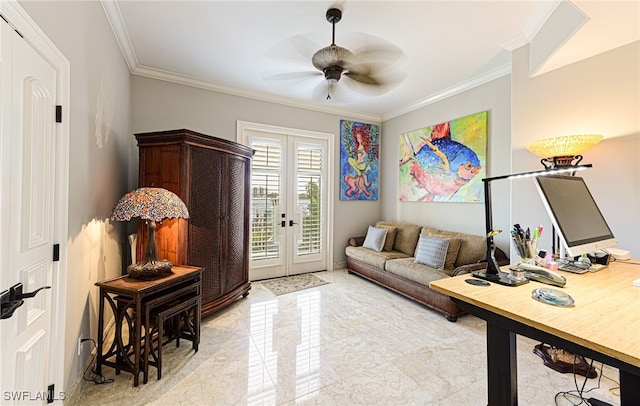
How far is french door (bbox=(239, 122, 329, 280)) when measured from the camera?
4188 millimetres

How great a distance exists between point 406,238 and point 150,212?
355 centimetres

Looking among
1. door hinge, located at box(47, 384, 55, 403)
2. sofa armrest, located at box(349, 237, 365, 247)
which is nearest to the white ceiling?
sofa armrest, located at box(349, 237, 365, 247)

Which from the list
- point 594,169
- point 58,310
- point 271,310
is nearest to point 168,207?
point 58,310

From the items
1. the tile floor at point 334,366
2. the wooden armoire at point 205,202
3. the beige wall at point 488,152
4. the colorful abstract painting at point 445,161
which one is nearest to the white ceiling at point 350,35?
the beige wall at point 488,152

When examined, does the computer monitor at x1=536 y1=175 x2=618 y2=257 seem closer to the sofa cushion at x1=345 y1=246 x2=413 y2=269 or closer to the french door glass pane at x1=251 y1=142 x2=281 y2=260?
the sofa cushion at x1=345 y1=246 x2=413 y2=269

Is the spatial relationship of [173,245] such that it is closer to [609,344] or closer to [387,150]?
[609,344]

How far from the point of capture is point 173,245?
2.56 m

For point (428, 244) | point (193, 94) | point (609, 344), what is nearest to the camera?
point (609, 344)

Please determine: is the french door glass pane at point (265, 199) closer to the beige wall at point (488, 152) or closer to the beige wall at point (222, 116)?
the beige wall at point (222, 116)

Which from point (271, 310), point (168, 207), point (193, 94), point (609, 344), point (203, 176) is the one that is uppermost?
point (193, 94)

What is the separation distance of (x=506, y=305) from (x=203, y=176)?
2667 millimetres

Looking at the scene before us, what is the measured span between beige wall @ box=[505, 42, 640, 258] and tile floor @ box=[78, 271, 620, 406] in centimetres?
126

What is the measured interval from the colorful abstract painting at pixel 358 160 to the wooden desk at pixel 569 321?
3.56 metres

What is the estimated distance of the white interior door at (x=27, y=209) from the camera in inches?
43.3
